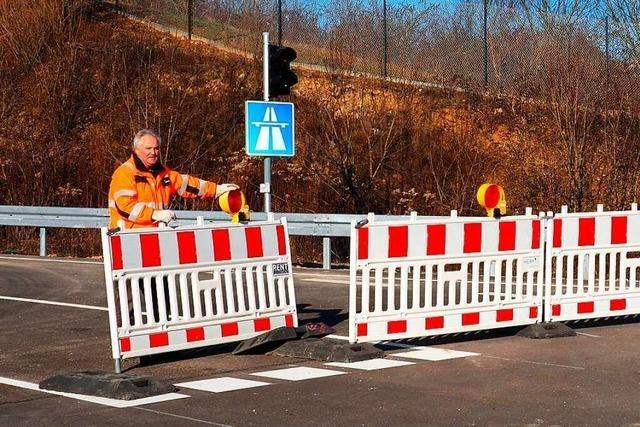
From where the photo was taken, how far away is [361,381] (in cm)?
932

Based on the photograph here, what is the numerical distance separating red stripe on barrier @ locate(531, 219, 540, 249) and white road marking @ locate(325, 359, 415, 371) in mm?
2347

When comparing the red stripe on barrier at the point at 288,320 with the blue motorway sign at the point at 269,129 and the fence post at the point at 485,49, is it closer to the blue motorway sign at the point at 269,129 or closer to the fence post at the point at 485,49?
the blue motorway sign at the point at 269,129

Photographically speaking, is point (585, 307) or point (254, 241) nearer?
point (254, 241)

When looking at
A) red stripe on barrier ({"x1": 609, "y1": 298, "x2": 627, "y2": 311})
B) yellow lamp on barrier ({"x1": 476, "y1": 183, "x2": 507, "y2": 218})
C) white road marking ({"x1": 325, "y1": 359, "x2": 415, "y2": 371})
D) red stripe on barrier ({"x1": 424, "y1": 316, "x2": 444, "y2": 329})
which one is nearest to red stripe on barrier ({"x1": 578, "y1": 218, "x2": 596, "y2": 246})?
red stripe on barrier ({"x1": 609, "y1": 298, "x2": 627, "y2": 311})

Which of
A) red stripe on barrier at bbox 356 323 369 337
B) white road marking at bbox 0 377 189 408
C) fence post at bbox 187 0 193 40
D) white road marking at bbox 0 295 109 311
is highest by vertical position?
fence post at bbox 187 0 193 40

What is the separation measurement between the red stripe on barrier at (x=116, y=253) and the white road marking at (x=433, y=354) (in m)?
2.52

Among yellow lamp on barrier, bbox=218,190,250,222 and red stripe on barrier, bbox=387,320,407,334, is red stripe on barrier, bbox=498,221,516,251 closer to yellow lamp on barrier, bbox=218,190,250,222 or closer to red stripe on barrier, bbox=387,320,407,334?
red stripe on barrier, bbox=387,320,407,334

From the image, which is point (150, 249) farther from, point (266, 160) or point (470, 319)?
point (266, 160)

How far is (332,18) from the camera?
35.2 metres

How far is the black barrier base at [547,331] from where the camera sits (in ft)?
38.3

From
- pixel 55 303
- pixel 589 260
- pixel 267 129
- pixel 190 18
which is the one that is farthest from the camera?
pixel 190 18

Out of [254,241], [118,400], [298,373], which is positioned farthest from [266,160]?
[118,400]

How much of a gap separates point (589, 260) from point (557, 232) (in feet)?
2.03

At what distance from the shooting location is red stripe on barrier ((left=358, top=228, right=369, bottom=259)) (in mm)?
10570
